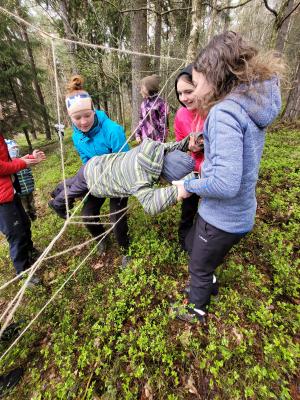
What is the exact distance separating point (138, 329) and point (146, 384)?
471mm

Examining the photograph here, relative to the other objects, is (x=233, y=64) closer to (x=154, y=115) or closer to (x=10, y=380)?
(x=154, y=115)

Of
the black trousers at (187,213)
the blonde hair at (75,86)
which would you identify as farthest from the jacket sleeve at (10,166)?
the black trousers at (187,213)

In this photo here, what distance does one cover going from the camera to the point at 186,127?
2.63 metres

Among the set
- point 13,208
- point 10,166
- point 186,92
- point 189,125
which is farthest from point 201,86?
point 13,208

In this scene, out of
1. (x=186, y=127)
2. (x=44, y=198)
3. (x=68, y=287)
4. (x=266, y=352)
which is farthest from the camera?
(x=44, y=198)

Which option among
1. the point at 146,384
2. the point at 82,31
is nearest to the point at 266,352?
the point at 146,384

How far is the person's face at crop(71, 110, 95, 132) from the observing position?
2416 millimetres

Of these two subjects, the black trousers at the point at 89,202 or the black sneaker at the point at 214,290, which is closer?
the black sneaker at the point at 214,290

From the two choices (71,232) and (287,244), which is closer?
(287,244)

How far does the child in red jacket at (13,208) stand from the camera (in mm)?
2512

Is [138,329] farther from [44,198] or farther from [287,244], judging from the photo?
Result: [44,198]

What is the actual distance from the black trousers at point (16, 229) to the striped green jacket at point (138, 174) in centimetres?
103

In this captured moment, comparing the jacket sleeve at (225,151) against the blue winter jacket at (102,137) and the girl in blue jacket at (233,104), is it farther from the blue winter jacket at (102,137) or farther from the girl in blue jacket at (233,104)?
the blue winter jacket at (102,137)

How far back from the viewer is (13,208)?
8.85 feet
